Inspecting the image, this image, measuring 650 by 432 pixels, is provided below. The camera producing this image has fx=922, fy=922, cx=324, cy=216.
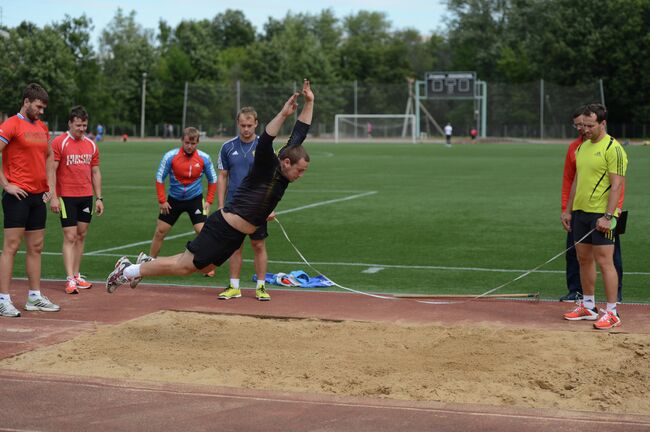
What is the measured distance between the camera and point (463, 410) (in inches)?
246

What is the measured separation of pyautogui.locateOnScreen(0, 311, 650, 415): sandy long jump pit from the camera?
6746 mm

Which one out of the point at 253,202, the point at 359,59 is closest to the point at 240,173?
the point at 253,202

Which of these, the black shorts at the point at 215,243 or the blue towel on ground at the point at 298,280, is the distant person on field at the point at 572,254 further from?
the black shorts at the point at 215,243

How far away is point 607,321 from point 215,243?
3842 mm

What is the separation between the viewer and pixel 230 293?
34.5ft

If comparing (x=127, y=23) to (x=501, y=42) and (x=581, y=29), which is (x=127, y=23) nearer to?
(x=501, y=42)

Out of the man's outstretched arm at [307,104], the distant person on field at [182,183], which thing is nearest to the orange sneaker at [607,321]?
the man's outstretched arm at [307,104]

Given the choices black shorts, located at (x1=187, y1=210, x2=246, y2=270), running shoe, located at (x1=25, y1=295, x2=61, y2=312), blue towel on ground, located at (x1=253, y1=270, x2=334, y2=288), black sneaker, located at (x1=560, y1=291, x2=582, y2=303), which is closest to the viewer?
black shorts, located at (x1=187, y1=210, x2=246, y2=270)

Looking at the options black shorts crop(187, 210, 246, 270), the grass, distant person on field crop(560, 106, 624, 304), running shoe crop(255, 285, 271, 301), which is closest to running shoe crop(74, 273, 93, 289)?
the grass

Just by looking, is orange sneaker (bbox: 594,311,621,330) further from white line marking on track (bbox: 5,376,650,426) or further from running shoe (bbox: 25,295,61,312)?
running shoe (bbox: 25,295,61,312)

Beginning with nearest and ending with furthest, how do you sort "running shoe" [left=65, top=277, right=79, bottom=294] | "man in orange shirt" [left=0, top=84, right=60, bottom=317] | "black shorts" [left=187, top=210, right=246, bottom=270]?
1. "black shorts" [left=187, top=210, right=246, bottom=270]
2. "man in orange shirt" [left=0, top=84, right=60, bottom=317]
3. "running shoe" [left=65, top=277, right=79, bottom=294]

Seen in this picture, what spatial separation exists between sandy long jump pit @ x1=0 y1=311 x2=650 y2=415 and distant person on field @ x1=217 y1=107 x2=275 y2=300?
4.43 ft

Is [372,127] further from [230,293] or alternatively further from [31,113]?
[31,113]

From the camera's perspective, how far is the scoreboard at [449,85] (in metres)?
68.9
